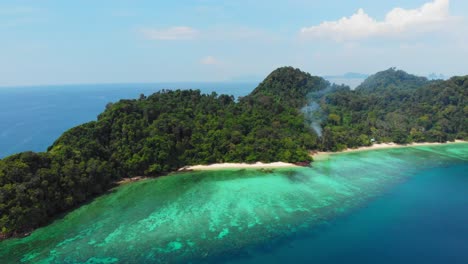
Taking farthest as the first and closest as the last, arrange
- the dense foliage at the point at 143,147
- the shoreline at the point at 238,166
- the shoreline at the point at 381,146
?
1. the shoreline at the point at 381,146
2. the shoreline at the point at 238,166
3. the dense foliage at the point at 143,147

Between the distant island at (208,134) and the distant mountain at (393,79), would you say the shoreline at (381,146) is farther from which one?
the distant mountain at (393,79)

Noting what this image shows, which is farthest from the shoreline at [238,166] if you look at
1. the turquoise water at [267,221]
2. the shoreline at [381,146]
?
the shoreline at [381,146]

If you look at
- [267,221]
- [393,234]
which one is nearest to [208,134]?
[267,221]

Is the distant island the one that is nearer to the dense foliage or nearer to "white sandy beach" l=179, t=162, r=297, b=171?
the dense foliage

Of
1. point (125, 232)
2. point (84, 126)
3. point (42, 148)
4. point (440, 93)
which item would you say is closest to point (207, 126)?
point (84, 126)

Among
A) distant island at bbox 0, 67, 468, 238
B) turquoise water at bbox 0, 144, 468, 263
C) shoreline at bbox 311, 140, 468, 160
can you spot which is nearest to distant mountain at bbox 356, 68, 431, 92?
distant island at bbox 0, 67, 468, 238
